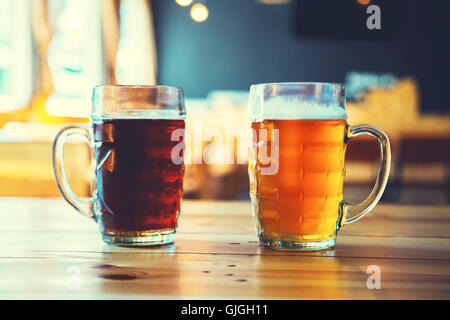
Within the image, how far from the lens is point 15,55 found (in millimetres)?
4379

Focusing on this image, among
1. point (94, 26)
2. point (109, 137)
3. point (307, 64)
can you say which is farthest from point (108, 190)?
point (307, 64)

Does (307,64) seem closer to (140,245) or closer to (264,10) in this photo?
(264,10)

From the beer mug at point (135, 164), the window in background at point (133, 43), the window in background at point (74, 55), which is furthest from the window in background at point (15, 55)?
the beer mug at point (135, 164)

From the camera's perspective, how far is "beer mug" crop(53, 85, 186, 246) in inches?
26.0

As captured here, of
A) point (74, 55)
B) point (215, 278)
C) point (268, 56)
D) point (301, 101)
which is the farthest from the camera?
point (268, 56)

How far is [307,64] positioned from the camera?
7422mm

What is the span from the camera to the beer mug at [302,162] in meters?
0.65

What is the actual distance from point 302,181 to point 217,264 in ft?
0.51

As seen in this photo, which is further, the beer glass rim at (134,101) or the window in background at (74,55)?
the window in background at (74,55)

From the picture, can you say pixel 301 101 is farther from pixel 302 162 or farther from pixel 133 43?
pixel 133 43

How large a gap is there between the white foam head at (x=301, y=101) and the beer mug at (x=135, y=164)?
12 centimetres

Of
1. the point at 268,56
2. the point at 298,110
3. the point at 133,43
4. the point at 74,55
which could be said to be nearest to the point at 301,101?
the point at 298,110

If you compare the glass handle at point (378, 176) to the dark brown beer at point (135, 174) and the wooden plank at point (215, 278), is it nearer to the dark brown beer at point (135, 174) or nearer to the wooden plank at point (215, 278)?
the wooden plank at point (215, 278)

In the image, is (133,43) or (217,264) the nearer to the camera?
(217,264)
